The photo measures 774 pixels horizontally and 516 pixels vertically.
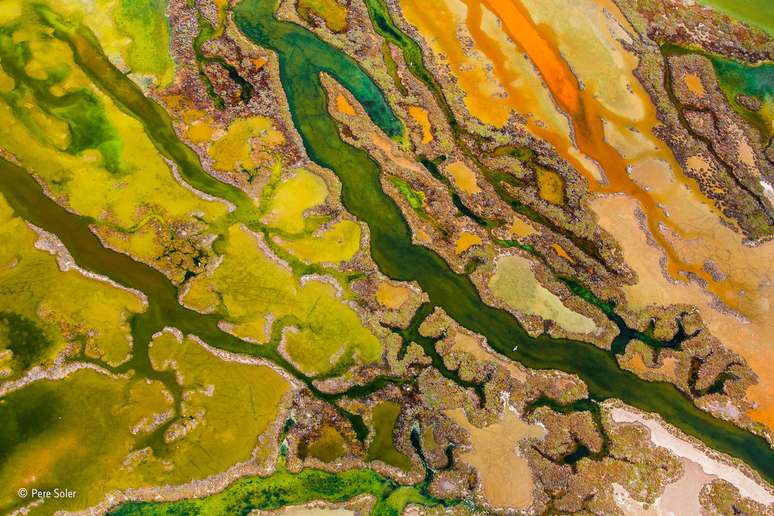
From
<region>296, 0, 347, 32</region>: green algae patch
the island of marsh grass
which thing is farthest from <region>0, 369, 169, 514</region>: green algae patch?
<region>296, 0, 347, 32</region>: green algae patch

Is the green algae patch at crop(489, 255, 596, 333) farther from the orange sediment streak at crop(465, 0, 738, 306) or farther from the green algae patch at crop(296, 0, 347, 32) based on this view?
the green algae patch at crop(296, 0, 347, 32)

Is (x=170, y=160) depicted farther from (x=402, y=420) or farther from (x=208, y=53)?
(x=402, y=420)

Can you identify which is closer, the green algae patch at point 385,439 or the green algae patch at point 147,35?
the green algae patch at point 385,439

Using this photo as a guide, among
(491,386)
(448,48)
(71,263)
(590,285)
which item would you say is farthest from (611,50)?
(71,263)

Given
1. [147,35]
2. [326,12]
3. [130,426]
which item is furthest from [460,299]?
[147,35]

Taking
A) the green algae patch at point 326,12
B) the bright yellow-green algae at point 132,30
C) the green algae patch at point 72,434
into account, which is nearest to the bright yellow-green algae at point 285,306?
the green algae patch at point 72,434

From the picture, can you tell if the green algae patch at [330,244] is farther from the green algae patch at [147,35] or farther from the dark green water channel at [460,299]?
the green algae patch at [147,35]
